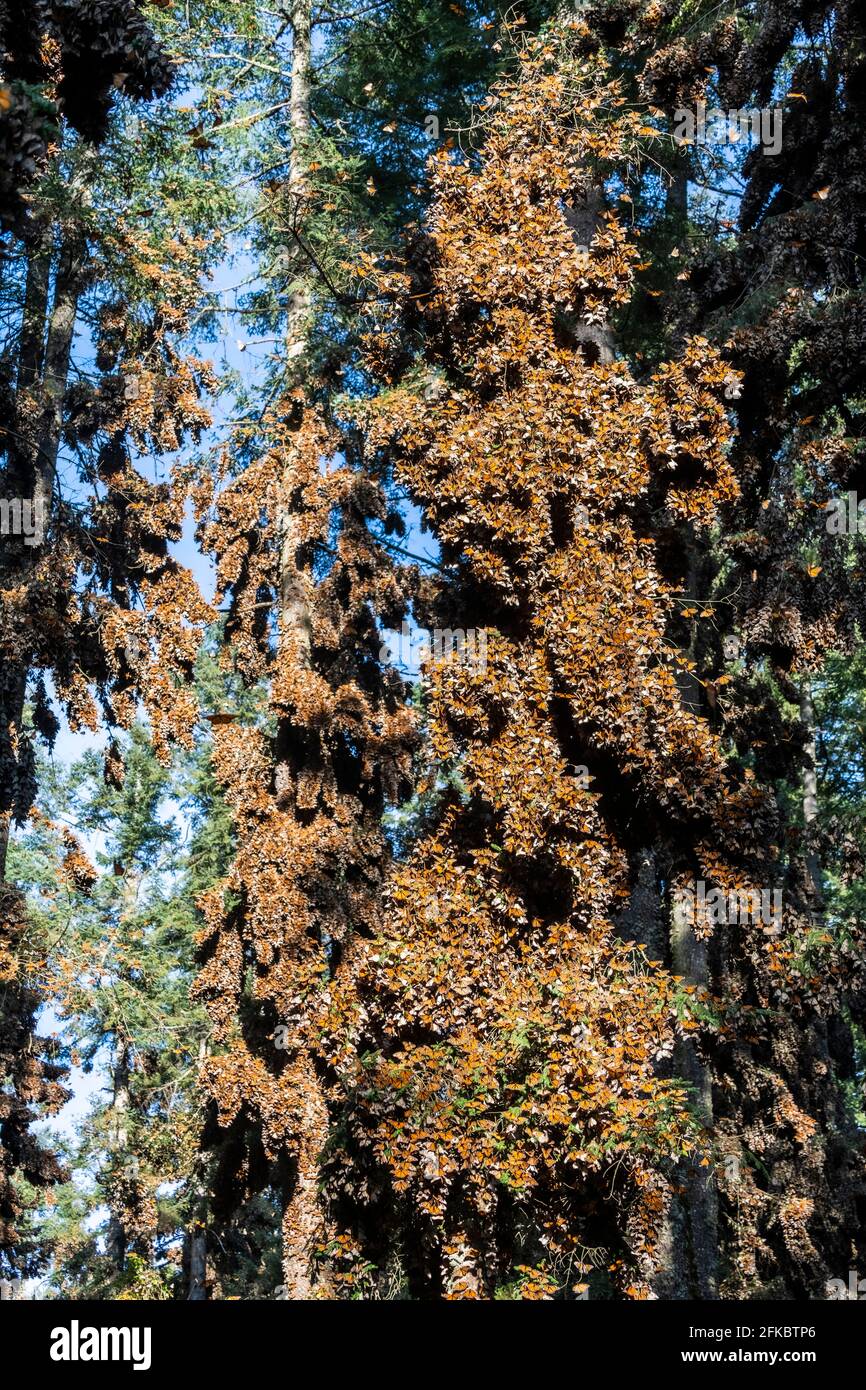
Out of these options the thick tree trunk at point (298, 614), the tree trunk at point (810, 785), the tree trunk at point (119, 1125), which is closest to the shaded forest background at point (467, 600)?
the thick tree trunk at point (298, 614)

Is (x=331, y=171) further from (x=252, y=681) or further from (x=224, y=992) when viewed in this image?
(x=224, y=992)

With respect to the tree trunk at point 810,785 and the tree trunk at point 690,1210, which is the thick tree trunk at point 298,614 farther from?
the tree trunk at point 810,785

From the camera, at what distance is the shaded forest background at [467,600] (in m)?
7.71

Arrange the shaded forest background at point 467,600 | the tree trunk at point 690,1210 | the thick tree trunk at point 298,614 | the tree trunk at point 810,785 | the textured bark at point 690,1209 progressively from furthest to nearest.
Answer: the tree trunk at point 810,785, the thick tree trunk at point 298,614, the textured bark at point 690,1209, the tree trunk at point 690,1210, the shaded forest background at point 467,600

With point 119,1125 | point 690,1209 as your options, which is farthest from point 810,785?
point 119,1125

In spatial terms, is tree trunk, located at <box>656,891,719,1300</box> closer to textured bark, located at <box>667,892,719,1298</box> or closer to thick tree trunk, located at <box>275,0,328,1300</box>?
textured bark, located at <box>667,892,719,1298</box>

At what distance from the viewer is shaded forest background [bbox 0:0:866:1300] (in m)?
7.71

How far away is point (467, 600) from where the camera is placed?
9.45 m

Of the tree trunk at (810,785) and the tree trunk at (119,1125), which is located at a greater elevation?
the tree trunk at (810,785)

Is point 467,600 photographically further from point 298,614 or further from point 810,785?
point 810,785

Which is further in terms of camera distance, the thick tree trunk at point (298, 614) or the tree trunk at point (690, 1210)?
the thick tree trunk at point (298, 614)

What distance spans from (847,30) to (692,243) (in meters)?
4.23

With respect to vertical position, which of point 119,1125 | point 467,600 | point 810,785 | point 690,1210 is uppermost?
point 810,785
